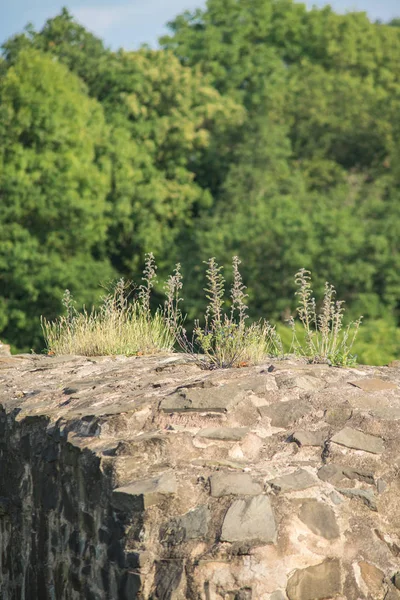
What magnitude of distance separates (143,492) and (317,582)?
3.00 feet

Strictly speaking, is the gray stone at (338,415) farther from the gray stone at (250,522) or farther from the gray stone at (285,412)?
the gray stone at (250,522)

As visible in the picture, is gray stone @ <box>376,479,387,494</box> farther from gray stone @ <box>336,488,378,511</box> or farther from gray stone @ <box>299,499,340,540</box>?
gray stone @ <box>299,499,340,540</box>

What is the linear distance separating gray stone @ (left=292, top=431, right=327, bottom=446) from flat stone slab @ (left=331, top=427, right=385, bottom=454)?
7cm

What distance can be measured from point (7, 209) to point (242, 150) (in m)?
6.97

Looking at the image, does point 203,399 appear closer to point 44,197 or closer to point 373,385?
point 373,385

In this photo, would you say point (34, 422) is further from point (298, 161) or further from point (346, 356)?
point (298, 161)

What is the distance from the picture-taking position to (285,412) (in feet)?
17.6

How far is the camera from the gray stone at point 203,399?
17.4 feet

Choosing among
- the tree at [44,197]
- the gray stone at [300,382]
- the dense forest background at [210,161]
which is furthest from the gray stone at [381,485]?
the tree at [44,197]

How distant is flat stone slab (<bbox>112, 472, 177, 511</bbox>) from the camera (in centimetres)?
454

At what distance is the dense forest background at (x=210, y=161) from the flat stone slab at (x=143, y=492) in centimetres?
1364

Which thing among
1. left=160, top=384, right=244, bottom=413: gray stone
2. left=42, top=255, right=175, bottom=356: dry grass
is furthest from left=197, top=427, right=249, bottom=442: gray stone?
left=42, top=255, right=175, bottom=356: dry grass

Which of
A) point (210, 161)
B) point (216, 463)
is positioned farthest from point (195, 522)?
point (210, 161)

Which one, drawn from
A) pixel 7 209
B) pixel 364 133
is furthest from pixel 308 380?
pixel 364 133
